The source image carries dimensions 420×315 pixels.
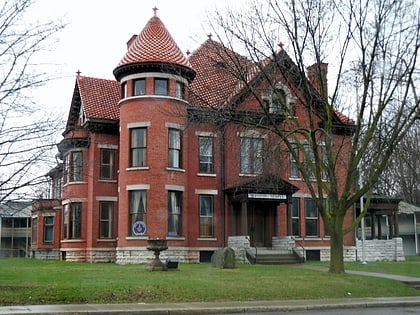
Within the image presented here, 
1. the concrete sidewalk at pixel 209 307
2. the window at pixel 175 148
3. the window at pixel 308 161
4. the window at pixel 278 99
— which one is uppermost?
the window at pixel 278 99

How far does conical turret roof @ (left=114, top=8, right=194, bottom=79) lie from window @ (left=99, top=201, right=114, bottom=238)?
26.2ft

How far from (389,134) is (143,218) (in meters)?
14.5

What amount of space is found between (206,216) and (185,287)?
1630 centimetres

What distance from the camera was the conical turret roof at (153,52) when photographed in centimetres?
3275

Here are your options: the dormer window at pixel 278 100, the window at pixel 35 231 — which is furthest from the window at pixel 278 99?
the window at pixel 35 231

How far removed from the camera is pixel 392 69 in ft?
76.2

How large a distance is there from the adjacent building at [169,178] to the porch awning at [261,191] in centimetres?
6

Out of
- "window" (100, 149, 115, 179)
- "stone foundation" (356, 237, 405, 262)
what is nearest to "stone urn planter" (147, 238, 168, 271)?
"window" (100, 149, 115, 179)

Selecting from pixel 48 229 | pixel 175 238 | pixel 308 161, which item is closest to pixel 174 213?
pixel 175 238

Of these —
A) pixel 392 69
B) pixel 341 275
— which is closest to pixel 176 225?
pixel 341 275

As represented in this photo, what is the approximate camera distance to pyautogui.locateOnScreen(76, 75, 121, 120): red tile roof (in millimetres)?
36188

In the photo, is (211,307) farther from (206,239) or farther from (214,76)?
(214,76)

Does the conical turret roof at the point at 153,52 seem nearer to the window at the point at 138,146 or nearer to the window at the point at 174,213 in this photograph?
the window at the point at 138,146

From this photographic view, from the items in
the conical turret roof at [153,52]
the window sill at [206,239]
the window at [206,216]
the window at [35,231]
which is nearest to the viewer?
the conical turret roof at [153,52]
